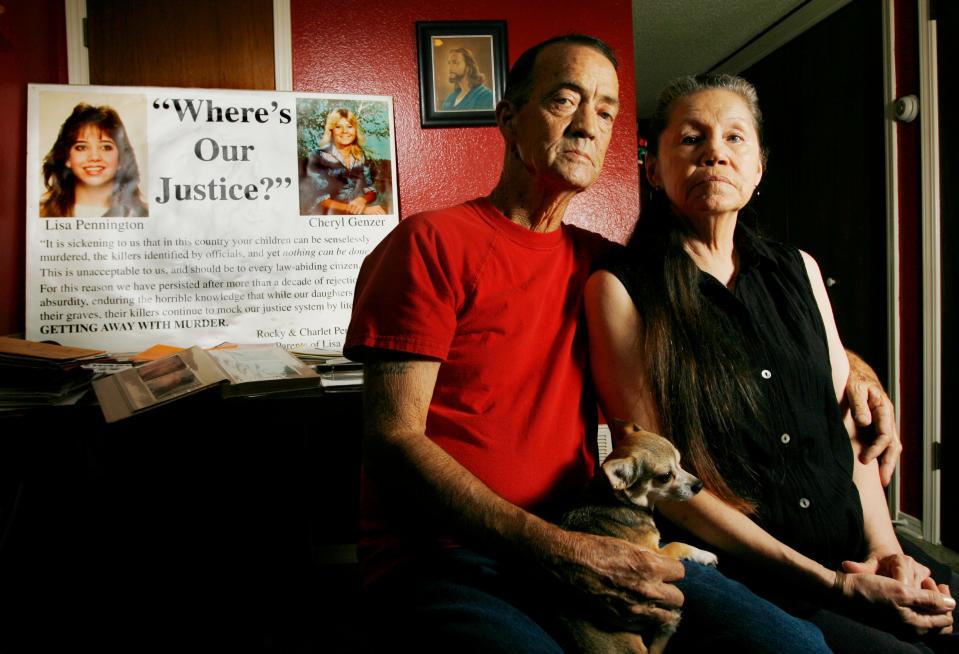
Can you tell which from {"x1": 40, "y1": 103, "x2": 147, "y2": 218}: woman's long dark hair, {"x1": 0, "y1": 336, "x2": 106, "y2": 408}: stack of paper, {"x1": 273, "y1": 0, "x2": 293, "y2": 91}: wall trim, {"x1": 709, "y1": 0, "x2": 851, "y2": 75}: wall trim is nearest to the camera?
{"x1": 0, "y1": 336, "x2": 106, "y2": 408}: stack of paper

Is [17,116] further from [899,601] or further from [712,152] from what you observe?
[899,601]

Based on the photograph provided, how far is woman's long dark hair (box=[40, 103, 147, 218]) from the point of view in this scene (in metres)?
2.10

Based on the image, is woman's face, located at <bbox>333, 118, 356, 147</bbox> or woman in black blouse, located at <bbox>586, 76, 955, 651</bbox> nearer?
woman in black blouse, located at <bbox>586, 76, 955, 651</bbox>

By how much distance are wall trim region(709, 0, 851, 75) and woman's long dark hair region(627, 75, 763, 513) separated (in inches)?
130

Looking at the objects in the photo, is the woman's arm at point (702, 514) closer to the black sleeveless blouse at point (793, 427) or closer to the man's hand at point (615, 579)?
the black sleeveless blouse at point (793, 427)

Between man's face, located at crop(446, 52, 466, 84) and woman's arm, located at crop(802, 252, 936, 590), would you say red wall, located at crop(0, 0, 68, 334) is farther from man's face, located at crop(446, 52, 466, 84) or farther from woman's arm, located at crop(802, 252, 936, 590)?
woman's arm, located at crop(802, 252, 936, 590)

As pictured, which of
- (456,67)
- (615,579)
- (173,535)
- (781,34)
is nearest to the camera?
(615,579)

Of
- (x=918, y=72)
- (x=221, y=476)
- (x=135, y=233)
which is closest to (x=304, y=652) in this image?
(x=221, y=476)

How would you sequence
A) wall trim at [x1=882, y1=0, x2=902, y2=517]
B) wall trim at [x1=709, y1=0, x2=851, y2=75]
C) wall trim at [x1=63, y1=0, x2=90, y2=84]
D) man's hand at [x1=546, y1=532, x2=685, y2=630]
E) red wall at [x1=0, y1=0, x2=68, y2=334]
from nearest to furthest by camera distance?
1. man's hand at [x1=546, y1=532, x2=685, y2=630]
2. red wall at [x1=0, y1=0, x2=68, y2=334]
3. wall trim at [x1=63, y1=0, x2=90, y2=84]
4. wall trim at [x1=882, y1=0, x2=902, y2=517]
5. wall trim at [x1=709, y1=0, x2=851, y2=75]

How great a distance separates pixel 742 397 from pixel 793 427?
119 millimetres

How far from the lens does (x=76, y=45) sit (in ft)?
7.33

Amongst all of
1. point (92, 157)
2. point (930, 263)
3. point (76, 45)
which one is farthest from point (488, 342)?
point (930, 263)

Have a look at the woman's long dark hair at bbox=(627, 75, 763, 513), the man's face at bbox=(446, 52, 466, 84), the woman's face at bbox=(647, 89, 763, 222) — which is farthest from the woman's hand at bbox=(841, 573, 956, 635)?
the man's face at bbox=(446, 52, 466, 84)

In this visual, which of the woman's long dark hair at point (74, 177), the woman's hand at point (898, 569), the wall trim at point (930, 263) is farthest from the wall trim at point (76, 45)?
the wall trim at point (930, 263)
